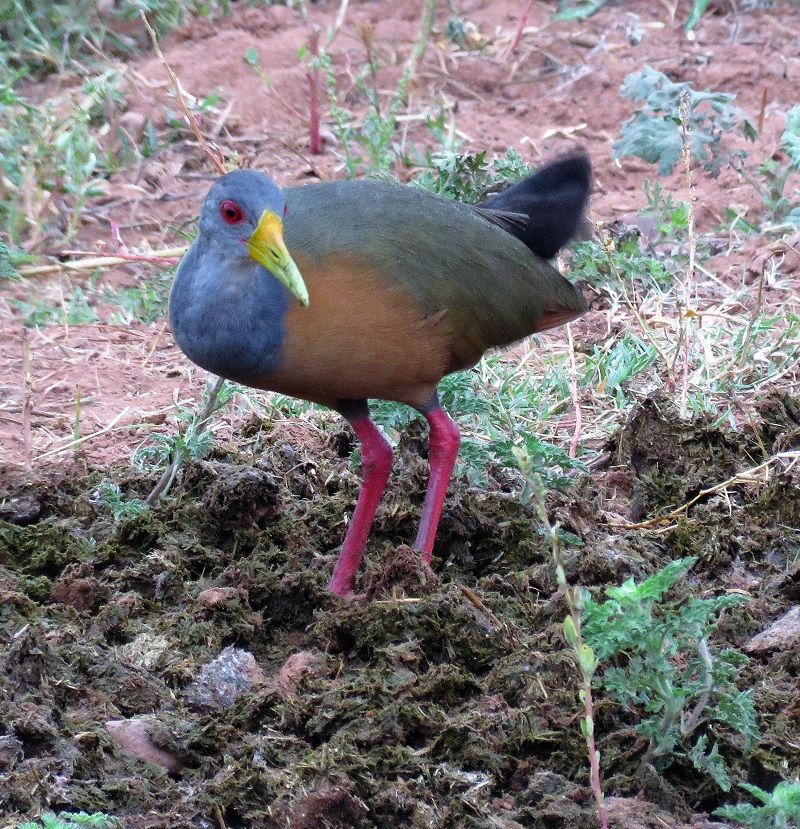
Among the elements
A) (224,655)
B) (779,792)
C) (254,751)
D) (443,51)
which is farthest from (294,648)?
(443,51)

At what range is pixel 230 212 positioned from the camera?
11.0 feet

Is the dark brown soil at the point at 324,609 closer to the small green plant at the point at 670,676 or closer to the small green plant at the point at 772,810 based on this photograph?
the small green plant at the point at 670,676

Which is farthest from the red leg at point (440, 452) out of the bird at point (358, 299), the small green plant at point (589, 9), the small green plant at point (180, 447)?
the small green plant at point (589, 9)

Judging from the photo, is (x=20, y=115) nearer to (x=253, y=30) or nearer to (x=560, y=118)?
(x=253, y=30)

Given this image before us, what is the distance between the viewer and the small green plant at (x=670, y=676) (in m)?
2.45

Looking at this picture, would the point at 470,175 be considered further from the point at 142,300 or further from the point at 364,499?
the point at 364,499

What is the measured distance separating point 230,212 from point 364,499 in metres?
0.92

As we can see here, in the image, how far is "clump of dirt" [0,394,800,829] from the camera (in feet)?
8.65

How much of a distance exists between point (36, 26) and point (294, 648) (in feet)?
17.6

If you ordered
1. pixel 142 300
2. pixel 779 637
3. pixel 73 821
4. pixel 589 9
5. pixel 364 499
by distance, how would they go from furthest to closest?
pixel 589 9
pixel 142 300
pixel 364 499
pixel 779 637
pixel 73 821

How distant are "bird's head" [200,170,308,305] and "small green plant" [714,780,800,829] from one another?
65.6 inches

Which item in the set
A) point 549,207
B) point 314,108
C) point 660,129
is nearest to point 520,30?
point 314,108

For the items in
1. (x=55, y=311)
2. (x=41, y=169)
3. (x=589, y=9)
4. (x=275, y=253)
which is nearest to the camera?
(x=275, y=253)

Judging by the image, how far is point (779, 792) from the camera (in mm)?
2156
